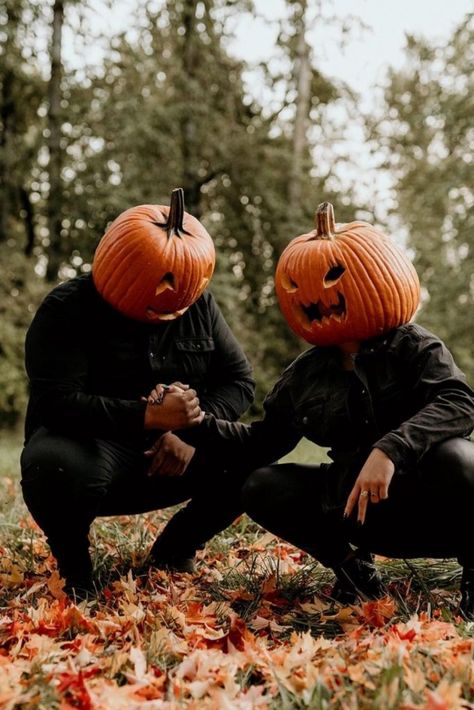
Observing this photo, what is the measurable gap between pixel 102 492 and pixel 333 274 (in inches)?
50.6

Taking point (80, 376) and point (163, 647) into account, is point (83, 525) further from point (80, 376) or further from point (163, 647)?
point (163, 647)

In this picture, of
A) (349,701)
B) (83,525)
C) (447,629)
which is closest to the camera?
(349,701)

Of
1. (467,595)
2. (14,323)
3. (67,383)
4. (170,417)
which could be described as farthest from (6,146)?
(467,595)

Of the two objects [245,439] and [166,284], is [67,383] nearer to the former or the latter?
[166,284]

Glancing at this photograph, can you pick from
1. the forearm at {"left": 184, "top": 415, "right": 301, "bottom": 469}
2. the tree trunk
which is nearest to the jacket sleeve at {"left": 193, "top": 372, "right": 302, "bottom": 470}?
the forearm at {"left": 184, "top": 415, "right": 301, "bottom": 469}

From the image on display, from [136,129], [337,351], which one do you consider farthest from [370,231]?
[136,129]

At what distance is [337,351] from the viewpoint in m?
3.01

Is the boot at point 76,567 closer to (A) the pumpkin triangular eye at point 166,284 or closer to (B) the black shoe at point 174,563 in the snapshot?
(B) the black shoe at point 174,563

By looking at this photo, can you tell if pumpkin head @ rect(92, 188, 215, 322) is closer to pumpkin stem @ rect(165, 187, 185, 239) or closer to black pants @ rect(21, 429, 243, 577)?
pumpkin stem @ rect(165, 187, 185, 239)

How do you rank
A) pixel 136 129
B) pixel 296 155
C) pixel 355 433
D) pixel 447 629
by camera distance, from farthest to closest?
pixel 296 155, pixel 136 129, pixel 355 433, pixel 447 629

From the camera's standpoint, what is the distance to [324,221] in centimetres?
299

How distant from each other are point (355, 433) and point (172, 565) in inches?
45.7

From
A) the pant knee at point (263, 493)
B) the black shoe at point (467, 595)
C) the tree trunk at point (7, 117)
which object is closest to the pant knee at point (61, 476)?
the pant knee at point (263, 493)

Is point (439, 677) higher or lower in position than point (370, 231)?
lower
